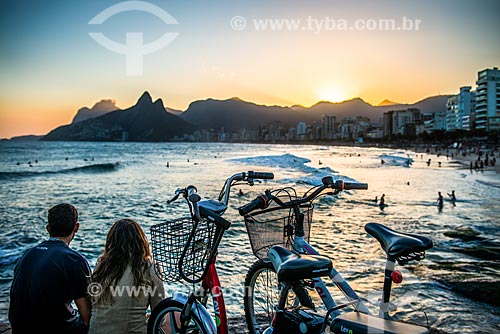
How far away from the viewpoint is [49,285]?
9.91 feet

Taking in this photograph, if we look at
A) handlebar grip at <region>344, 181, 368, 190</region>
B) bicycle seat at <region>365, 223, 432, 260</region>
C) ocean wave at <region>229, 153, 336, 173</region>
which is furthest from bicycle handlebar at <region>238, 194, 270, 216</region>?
ocean wave at <region>229, 153, 336, 173</region>

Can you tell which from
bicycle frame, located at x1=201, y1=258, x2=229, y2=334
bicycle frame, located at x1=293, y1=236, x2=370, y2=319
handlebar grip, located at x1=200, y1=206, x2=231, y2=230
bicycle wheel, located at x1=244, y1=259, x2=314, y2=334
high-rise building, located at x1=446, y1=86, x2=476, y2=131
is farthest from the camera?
high-rise building, located at x1=446, y1=86, x2=476, y2=131

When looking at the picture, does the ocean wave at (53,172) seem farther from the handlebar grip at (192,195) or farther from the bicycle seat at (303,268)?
the bicycle seat at (303,268)

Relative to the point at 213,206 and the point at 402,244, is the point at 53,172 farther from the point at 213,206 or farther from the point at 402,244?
the point at 402,244

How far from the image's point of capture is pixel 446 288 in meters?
A: 7.11

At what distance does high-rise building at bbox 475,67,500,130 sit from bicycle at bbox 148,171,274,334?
154 metres

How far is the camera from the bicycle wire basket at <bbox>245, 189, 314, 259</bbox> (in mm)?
3332

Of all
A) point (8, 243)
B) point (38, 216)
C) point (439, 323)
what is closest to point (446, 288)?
point (439, 323)

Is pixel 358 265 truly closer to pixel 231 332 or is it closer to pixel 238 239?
pixel 238 239

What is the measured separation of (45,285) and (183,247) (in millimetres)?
1147

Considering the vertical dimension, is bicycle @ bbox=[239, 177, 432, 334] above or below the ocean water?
above

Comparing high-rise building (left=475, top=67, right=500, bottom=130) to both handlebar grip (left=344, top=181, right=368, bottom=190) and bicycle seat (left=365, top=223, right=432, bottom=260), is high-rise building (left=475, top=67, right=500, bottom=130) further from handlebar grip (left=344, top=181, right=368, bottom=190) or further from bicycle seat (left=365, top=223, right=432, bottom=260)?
bicycle seat (left=365, top=223, right=432, bottom=260)

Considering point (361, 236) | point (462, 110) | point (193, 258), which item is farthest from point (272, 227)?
point (462, 110)

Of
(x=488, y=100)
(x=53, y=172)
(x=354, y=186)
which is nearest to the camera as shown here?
(x=354, y=186)
